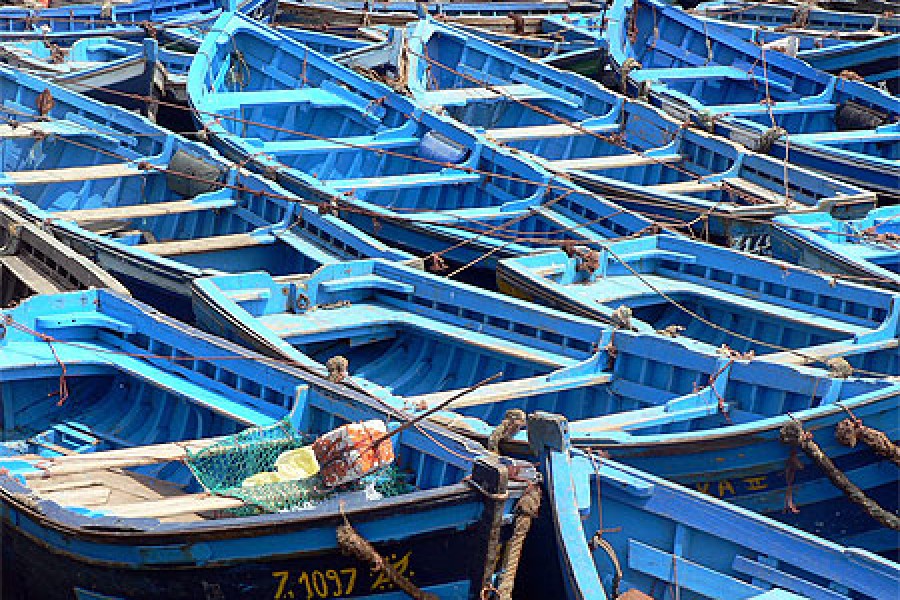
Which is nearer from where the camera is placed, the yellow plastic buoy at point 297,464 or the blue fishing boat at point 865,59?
the yellow plastic buoy at point 297,464

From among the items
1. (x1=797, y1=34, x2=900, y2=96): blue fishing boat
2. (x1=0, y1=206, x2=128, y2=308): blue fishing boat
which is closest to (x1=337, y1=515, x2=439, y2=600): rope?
(x1=0, y1=206, x2=128, y2=308): blue fishing boat

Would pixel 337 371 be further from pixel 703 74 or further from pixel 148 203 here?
pixel 703 74

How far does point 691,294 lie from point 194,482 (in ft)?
20.5

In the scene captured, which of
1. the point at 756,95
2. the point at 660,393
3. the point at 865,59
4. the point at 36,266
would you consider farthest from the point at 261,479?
the point at 865,59

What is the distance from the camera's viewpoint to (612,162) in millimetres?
21500

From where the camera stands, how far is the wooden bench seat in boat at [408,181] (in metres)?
20.1

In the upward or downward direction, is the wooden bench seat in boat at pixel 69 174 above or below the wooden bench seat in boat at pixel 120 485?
above

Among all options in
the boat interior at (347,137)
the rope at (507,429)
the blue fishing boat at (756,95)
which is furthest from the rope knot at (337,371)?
the blue fishing boat at (756,95)

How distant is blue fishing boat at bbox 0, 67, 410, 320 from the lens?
58.9 feet

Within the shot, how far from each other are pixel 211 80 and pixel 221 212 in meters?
4.29

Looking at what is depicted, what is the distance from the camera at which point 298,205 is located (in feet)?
63.0

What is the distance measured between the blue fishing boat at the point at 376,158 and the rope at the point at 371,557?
7029 millimetres

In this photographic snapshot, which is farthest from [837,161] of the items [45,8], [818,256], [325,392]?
[45,8]

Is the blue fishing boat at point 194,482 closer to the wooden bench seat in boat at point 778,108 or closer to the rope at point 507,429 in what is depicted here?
the rope at point 507,429
